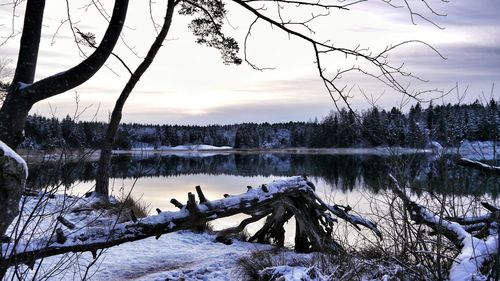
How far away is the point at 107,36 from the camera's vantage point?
3.00m

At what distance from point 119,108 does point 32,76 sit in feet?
30.3

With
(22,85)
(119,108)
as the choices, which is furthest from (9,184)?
(119,108)

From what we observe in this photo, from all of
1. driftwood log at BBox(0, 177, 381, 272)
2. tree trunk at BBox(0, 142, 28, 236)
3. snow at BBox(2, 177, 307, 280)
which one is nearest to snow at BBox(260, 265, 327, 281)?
driftwood log at BBox(0, 177, 381, 272)

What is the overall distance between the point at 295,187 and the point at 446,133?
435 centimetres

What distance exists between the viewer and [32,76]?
306 centimetres

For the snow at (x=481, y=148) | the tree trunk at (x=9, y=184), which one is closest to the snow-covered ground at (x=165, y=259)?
the tree trunk at (x=9, y=184)

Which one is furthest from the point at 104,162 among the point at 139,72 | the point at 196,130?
the point at 196,130

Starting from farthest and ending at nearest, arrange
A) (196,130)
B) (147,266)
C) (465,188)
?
(196,130), (147,266), (465,188)

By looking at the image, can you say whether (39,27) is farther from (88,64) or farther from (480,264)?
(480,264)

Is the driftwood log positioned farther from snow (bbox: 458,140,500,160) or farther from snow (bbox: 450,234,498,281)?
snow (bbox: 450,234,498,281)

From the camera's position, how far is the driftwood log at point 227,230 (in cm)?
427

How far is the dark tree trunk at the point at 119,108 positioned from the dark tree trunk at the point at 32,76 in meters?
8.28

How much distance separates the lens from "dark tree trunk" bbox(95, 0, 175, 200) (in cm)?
1139

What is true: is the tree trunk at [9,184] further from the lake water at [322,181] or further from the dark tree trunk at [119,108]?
the dark tree trunk at [119,108]
